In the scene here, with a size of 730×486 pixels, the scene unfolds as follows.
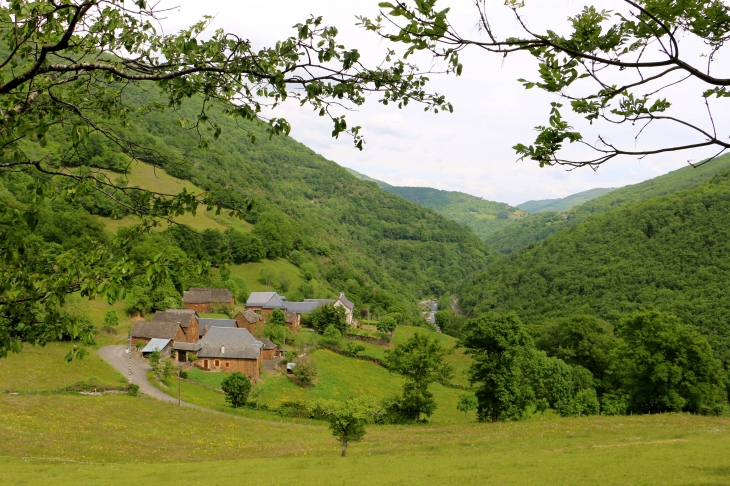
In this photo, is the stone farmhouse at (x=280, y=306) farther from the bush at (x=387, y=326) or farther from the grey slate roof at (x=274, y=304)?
the bush at (x=387, y=326)

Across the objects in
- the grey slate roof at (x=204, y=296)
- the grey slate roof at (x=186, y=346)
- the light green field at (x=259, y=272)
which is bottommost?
the grey slate roof at (x=186, y=346)

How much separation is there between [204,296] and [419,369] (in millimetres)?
40445

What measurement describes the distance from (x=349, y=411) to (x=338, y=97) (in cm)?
2409

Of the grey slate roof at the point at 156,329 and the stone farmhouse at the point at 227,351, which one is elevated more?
the grey slate roof at the point at 156,329

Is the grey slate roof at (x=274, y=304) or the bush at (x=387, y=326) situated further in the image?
the bush at (x=387, y=326)

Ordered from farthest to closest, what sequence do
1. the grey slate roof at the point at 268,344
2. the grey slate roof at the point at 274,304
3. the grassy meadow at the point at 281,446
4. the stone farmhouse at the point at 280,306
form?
the grey slate roof at the point at 274,304
the stone farmhouse at the point at 280,306
the grey slate roof at the point at 268,344
the grassy meadow at the point at 281,446

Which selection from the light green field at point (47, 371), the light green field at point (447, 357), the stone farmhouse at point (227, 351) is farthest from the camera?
the light green field at point (447, 357)

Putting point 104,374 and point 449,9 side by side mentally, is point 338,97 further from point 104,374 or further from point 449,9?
point 104,374

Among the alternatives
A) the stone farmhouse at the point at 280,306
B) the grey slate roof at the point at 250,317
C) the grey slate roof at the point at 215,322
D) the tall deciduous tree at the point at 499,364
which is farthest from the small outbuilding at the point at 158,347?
the tall deciduous tree at the point at 499,364

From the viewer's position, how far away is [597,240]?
438ft

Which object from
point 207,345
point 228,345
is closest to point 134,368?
point 207,345

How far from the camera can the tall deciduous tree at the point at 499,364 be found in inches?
1545

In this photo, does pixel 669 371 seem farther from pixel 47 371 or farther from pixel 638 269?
pixel 638 269

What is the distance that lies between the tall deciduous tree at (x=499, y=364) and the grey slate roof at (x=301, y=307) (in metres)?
40.1
